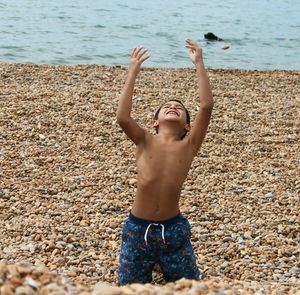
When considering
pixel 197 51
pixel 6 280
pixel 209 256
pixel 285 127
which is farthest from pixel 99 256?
pixel 285 127

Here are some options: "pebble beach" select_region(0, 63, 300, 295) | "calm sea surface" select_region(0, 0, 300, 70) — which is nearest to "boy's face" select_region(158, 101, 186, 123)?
"pebble beach" select_region(0, 63, 300, 295)

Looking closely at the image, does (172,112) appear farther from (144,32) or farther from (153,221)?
(144,32)

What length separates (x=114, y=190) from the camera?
6.33 meters

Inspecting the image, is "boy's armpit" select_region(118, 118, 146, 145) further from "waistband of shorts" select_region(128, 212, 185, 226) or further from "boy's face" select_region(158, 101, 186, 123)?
"waistband of shorts" select_region(128, 212, 185, 226)

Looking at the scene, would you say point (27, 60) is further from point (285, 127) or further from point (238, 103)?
point (285, 127)

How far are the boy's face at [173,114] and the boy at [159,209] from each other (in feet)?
0.39

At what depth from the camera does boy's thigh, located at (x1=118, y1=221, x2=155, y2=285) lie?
3.95 meters

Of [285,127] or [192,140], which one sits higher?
[192,140]

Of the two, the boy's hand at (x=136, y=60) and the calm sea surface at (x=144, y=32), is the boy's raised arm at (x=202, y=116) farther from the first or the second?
the calm sea surface at (x=144, y=32)

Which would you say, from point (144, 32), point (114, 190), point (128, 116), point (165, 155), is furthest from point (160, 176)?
point (144, 32)

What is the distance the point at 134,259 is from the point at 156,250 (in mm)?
150

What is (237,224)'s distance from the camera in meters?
5.63

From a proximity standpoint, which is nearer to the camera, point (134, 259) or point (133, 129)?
point (134, 259)

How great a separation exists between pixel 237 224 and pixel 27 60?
10.4 m
